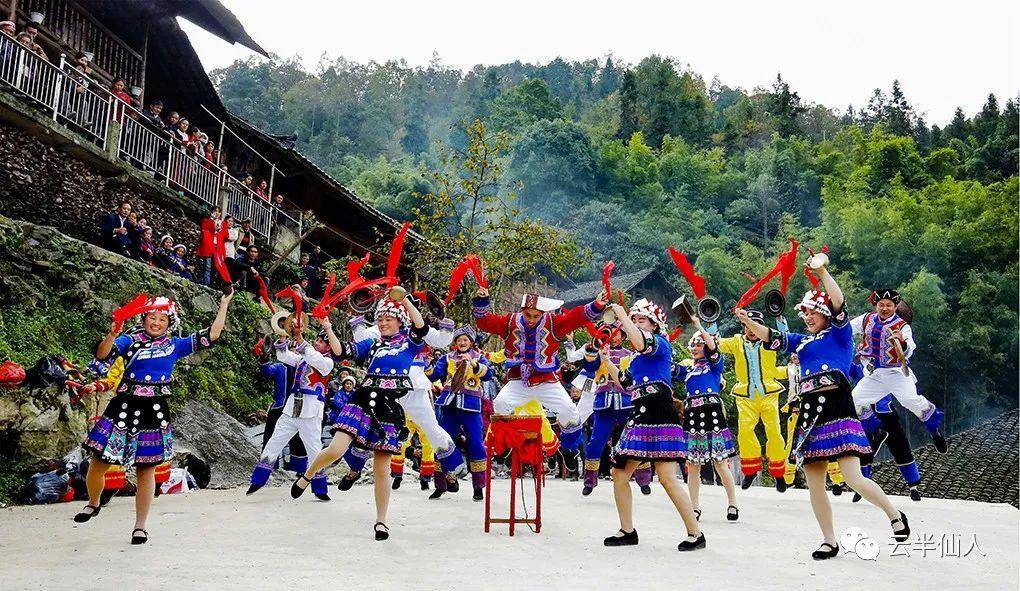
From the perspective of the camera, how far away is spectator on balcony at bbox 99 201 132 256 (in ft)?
41.1

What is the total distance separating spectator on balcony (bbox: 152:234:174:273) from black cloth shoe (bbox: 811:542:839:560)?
10.7m

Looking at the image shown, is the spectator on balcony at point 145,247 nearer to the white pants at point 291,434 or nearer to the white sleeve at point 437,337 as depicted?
the white pants at point 291,434

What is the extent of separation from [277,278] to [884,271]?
82.3ft

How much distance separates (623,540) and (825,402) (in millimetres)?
1688

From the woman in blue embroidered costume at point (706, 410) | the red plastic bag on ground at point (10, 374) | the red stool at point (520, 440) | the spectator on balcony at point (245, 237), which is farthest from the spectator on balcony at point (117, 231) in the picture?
the woman in blue embroidered costume at point (706, 410)

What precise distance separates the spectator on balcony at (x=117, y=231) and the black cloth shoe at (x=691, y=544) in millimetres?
9725

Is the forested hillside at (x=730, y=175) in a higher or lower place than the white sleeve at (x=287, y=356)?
higher

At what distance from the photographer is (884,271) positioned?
112 ft

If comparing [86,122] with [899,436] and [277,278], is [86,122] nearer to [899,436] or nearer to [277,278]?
[277,278]

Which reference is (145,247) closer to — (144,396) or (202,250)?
(202,250)

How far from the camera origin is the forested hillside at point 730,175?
105ft

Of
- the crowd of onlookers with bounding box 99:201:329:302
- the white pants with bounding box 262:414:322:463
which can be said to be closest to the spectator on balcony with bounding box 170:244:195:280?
the crowd of onlookers with bounding box 99:201:329:302

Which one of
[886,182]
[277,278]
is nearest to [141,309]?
[277,278]

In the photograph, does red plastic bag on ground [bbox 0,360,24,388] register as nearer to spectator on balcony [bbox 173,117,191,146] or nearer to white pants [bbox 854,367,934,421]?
white pants [bbox 854,367,934,421]
